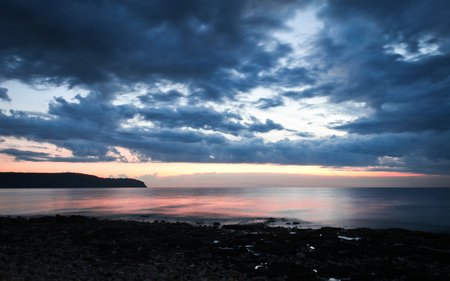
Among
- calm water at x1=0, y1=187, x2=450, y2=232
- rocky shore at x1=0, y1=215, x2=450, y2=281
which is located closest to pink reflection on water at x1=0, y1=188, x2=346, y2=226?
calm water at x1=0, y1=187, x2=450, y2=232

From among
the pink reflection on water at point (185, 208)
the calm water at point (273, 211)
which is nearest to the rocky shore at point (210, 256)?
the calm water at point (273, 211)

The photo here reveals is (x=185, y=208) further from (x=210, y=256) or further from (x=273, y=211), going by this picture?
(x=210, y=256)

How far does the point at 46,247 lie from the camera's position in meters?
16.5

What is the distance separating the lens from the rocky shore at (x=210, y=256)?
12.0 m

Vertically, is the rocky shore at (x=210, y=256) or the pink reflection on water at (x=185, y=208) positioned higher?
the rocky shore at (x=210, y=256)

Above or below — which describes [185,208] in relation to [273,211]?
below

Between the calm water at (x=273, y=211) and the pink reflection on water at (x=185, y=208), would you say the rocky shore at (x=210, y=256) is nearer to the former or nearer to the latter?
the calm water at (x=273, y=211)

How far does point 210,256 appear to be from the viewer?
16.2 m

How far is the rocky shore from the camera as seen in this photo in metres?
12.0

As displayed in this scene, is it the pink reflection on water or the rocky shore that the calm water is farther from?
the rocky shore

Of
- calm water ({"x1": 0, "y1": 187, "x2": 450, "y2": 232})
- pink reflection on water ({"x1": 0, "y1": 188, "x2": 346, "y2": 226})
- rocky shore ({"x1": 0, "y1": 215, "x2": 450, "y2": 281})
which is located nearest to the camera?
rocky shore ({"x1": 0, "y1": 215, "x2": 450, "y2": 281})

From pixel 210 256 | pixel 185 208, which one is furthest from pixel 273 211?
pixel 210 256

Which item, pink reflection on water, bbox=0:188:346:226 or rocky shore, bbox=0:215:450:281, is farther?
pink reflection on water, bbox=0:188:346:226

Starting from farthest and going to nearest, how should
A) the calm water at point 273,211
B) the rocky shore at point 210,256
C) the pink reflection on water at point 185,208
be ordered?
the pink reflection on water at point 185,208, the calm water at point 273,211, the rocky shore at point 210,256
